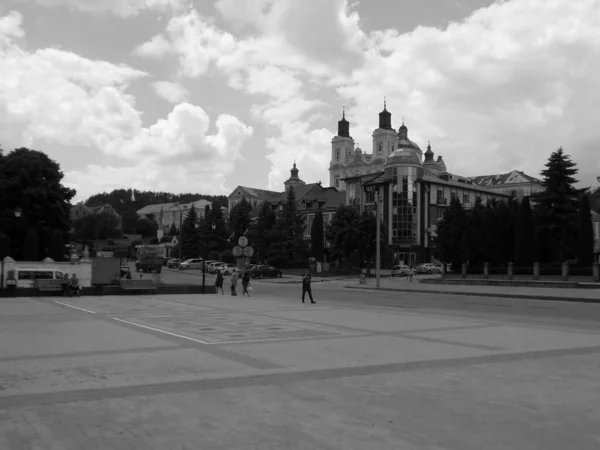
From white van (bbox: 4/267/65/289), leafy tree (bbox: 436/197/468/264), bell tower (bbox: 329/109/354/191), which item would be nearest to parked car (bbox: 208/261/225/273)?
leafy tree (bbox: 436/197/468/264)

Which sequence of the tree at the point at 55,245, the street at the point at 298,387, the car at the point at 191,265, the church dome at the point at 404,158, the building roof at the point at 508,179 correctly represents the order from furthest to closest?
the building roof at the point at 508,179 → the church dome at the point at 404,158 → the car at the point at 191,265 → the tree at the point at 55,245 → the street at the point at 298,387

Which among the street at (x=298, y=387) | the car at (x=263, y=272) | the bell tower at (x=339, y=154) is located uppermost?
the bell tower at (x=339, y=154)

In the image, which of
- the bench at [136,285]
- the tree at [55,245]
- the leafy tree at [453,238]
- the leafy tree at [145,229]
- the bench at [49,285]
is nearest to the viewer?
the bench at [49,285]

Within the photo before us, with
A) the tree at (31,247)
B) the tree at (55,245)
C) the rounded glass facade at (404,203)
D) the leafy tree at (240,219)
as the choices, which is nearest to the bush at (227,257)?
the leafy tree at (240,219)

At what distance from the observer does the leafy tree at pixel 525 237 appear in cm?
5319

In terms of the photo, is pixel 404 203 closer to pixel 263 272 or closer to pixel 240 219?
pixel 240 219

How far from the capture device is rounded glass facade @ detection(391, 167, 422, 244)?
88125 mm

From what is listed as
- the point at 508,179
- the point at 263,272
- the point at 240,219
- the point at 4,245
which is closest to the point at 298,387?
the point at 4,245

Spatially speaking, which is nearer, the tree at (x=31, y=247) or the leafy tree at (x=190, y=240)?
the tree at (x=31, y=247)

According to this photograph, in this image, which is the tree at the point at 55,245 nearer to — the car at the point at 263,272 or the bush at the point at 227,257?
the car at the point at 263,272

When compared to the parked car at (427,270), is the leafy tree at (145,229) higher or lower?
higher

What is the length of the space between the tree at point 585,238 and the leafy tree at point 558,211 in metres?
4.24

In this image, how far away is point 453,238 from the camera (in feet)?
192

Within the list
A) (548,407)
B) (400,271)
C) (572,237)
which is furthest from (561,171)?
(548,407)
